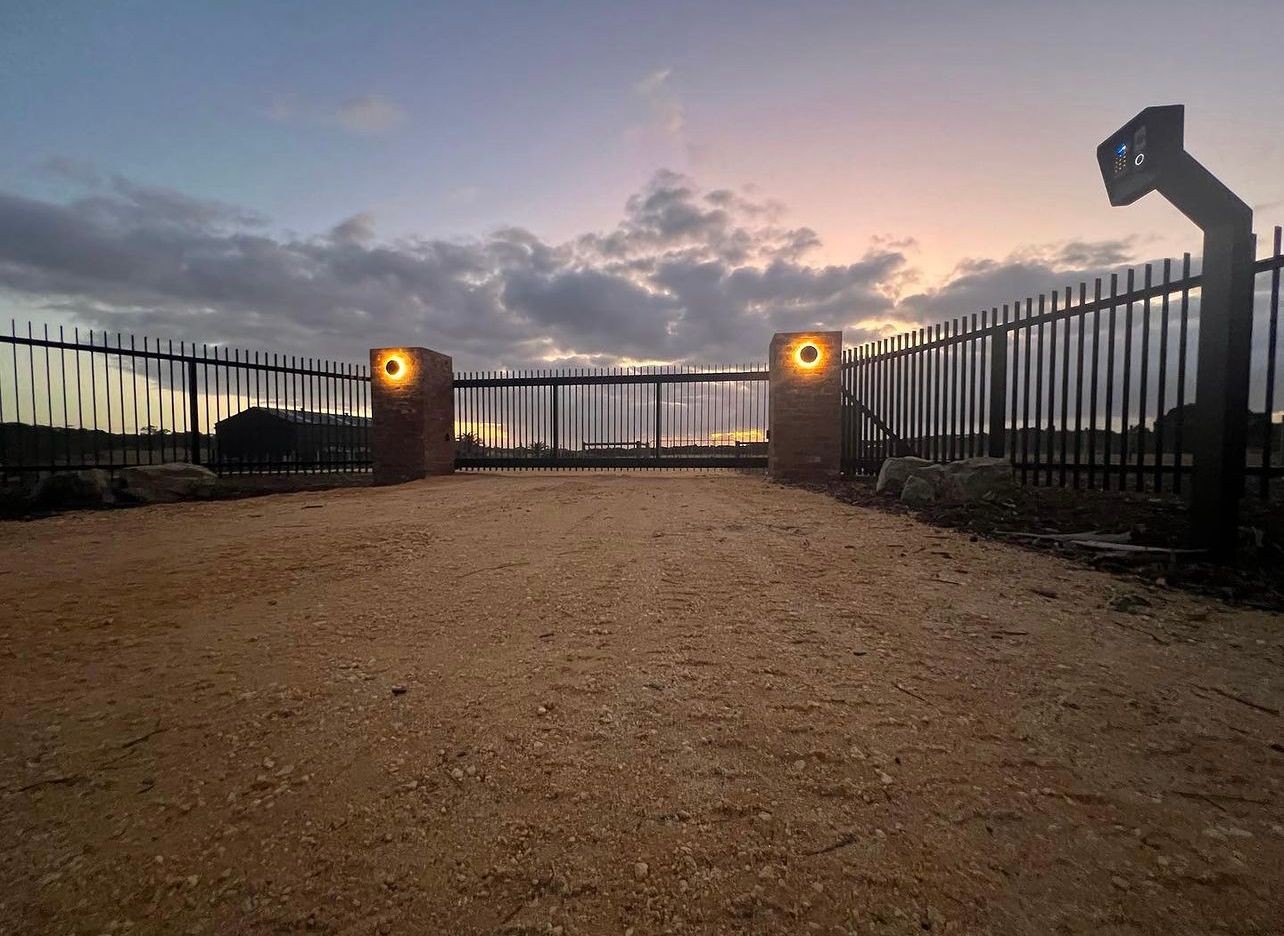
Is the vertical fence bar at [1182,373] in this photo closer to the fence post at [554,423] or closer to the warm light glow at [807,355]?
the warm light glow at [807,355]

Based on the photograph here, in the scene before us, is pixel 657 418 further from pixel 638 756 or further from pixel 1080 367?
pixel 638 756

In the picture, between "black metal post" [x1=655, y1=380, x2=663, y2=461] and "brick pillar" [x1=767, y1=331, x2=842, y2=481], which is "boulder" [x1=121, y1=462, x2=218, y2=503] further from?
"brick pillar" [x1=767, y1=331, x2=842, y2=481]

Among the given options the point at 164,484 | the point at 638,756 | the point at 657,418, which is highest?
the point at 657,418

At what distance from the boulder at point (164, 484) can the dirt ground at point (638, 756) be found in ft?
18.9

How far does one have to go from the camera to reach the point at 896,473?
25.1ft

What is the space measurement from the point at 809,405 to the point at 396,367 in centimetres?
893

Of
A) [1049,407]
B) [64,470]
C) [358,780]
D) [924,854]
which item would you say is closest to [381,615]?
[358,780]

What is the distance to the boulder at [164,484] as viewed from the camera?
8.21 m

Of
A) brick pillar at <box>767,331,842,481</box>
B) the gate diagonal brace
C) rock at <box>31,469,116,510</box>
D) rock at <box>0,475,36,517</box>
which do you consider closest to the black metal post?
brick pillar at <box>767,331,842,481</box>

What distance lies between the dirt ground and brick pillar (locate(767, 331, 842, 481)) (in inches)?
276

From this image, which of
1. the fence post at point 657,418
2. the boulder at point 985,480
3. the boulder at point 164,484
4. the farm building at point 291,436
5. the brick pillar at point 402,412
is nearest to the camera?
the boulder at point 985,480

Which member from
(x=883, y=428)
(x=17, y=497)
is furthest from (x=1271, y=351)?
(x=17, y=497)

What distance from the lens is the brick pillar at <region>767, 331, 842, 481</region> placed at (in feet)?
34.6

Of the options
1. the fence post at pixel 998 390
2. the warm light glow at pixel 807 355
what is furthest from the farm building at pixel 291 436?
the fence post at pixel 998 390
